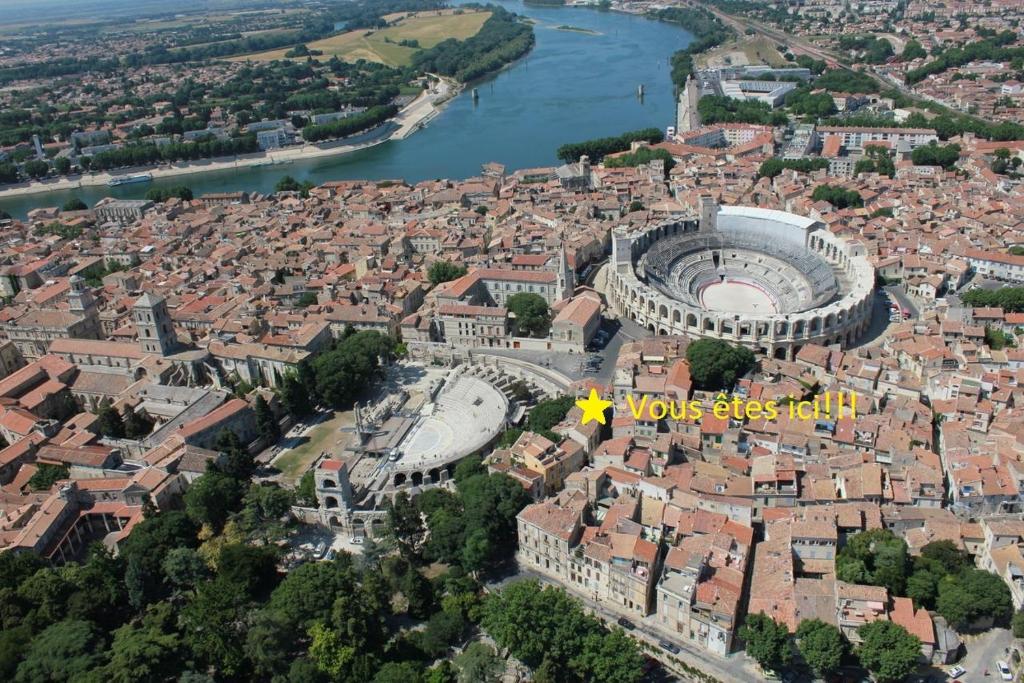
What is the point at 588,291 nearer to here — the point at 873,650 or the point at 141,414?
the point at 141,414

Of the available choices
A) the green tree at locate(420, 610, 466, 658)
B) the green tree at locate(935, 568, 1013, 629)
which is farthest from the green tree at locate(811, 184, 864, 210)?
the green tree at locate(420, 610, 466, 658)

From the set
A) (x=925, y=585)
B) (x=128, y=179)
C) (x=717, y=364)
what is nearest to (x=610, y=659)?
(x=925, y=585)

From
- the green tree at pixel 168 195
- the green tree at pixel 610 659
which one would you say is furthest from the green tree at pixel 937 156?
the green tree at pixel 168 195

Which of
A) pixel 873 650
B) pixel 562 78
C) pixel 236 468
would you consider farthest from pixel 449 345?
pixel 562 78

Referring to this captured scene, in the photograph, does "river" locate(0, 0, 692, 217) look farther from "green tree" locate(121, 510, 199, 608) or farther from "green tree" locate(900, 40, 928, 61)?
"green tree" locate(121, 510, 199, 608)

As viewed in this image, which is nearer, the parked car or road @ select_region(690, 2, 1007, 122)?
the parked car
